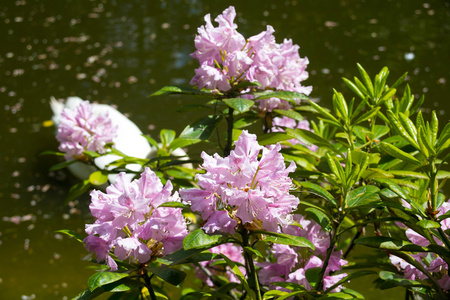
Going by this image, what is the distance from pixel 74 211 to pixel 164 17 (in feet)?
8.04

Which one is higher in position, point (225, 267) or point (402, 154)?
point (402, 154)

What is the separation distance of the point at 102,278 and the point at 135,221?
0.11 metres

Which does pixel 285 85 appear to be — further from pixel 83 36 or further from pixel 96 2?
pixel 96 2

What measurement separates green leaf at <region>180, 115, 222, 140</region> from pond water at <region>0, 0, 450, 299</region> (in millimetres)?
1362

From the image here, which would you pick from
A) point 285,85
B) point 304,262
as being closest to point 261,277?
point 304,262

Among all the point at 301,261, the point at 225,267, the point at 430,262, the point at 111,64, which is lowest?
the point at 111,64

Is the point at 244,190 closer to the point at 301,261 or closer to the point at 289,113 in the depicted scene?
the point at 301,261

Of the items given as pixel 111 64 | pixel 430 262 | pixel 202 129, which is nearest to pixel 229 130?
pixel 202 129

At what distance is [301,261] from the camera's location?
4.02ft

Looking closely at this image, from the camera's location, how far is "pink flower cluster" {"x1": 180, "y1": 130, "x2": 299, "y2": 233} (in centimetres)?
89

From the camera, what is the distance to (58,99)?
4.06 meters

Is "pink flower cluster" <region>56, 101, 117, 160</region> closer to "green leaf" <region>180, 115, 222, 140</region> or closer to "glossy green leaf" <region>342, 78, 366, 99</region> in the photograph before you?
"green leaf" <region>180, 115, 222, 140</region>

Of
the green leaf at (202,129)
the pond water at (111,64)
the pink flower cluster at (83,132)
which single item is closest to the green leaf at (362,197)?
the green leaf at (202,129)

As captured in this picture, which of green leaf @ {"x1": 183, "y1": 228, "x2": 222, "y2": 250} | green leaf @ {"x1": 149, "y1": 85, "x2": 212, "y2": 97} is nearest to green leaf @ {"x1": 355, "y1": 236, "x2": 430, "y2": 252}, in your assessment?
green leaf @ {"x1": 183, "y1": 228, "x2": 222, "y2": 250}
